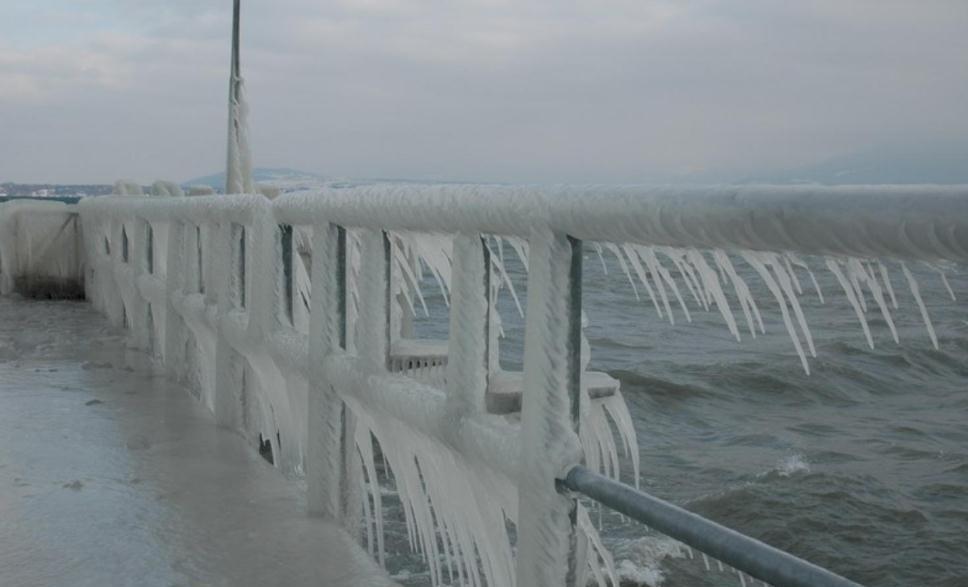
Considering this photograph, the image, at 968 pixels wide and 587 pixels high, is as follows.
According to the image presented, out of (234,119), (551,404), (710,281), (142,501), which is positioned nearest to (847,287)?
(710,281)

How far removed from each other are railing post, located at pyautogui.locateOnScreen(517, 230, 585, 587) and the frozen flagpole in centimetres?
823

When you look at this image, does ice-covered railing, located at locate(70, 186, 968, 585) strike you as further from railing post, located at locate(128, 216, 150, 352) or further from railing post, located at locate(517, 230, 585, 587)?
railing post, located at locate(128, 216, 150, 352)

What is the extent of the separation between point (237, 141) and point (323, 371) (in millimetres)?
7078

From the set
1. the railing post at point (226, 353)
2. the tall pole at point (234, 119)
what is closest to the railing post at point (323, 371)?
the railing post at point (226, 353)

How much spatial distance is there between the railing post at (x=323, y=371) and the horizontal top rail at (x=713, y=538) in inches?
58.3

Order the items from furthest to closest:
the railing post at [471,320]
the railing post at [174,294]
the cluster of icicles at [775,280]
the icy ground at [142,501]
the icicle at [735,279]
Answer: the railing post at [174,294] → the icy ground at [142,501] → the railing post at [471,320] → the icicle at [735,279] → the cluster of icicles at [775,280]

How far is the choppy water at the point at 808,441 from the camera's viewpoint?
→ 290 inches

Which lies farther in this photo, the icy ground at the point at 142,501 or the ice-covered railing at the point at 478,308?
the icy ground at the point at 142,501

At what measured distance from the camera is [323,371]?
328 centimetres

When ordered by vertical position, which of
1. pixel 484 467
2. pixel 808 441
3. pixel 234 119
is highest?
pixel 234 119

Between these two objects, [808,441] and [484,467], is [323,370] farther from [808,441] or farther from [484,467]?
[808,441]

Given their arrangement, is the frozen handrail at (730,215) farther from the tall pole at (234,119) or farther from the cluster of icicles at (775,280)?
the tall pole at (234,119)

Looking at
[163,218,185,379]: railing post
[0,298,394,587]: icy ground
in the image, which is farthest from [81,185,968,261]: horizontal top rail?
[163,218,185,379]: railing post

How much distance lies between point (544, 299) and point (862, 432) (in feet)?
33.4
